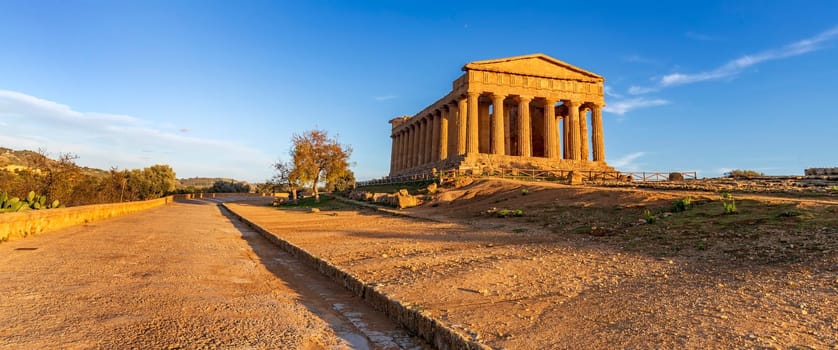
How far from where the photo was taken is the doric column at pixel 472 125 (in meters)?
43.1

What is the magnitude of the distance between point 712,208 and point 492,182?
1532cm

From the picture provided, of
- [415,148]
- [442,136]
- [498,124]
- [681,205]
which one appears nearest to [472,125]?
[498,124]

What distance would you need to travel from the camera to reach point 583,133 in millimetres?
50031

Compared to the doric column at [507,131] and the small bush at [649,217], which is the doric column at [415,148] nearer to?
the doric column at [507,131]

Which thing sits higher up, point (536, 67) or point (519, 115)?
point (536, 67)

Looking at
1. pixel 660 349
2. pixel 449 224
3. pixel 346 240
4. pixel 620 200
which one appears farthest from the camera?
pixel 449 224

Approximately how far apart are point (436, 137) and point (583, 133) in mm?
16876

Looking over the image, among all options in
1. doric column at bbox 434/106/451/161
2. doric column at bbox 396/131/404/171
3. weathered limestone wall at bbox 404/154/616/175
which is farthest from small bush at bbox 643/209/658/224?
doric column at bbox 396/131/404/171

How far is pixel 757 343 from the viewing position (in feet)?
12.3

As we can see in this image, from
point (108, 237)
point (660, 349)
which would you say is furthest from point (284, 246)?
point (660, 349)

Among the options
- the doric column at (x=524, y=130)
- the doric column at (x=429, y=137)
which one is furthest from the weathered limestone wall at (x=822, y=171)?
the doric column at (x=429, y=137)

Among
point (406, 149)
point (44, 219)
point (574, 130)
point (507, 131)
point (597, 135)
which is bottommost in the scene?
point (44, 219)

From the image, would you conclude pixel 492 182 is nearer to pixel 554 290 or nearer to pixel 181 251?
pixel 181 251

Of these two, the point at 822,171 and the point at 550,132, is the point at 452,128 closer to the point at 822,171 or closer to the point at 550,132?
the point at 550,132
